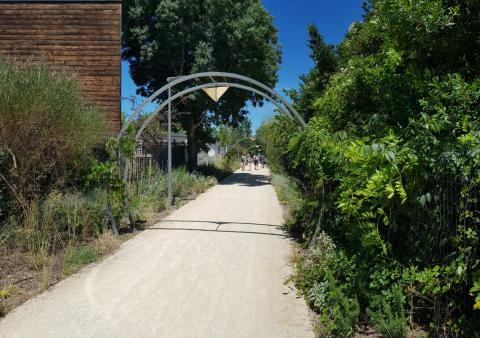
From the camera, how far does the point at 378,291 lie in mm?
4254

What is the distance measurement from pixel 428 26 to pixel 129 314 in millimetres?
4595

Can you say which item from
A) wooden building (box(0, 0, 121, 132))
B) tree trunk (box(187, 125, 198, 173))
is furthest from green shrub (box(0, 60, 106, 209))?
tree trunk (box(187, 125, 198, 173))

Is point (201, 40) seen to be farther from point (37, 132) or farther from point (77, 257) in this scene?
point (77, 257)

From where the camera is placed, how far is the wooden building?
1357 cm

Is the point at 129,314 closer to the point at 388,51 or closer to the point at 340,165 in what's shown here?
the point at 340,165

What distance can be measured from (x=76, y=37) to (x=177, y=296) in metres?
11.1

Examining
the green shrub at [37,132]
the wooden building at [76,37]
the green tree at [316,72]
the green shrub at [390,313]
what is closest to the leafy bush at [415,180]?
the green shrub at [390,313]

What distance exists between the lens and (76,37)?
44.9 ft

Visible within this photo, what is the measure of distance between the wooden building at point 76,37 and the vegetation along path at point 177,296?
21.4ft

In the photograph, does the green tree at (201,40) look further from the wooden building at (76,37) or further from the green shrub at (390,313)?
the green shrub at (390,313)

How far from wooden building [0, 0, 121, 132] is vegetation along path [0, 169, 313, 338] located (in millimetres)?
6530

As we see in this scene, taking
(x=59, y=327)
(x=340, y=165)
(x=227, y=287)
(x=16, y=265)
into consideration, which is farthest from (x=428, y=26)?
(x=16, y=265)

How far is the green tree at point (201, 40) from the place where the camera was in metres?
21.7

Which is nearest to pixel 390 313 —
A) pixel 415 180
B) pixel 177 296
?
pixel 415 180
